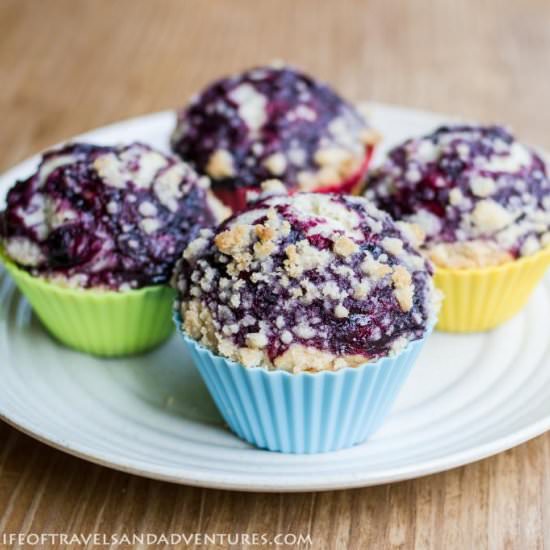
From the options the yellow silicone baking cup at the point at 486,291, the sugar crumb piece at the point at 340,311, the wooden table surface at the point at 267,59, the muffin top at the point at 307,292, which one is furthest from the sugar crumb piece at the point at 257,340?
the yellow silicone baking cup at the point at 486,291

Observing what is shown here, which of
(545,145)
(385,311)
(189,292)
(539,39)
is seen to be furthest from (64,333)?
(539,39)

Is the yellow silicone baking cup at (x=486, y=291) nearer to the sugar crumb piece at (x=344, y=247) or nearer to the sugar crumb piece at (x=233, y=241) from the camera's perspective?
the sugar crumb piece at (x=344, y=247)

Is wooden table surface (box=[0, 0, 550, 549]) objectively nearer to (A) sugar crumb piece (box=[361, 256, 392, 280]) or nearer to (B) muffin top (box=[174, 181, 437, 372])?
(B) muffin top (box=[174, 181, 437, 372])

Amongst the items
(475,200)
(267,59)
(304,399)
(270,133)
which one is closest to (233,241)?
(304,399)

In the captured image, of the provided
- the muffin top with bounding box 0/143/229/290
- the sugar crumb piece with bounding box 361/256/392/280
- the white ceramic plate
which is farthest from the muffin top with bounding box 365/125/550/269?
the muffin top with bounding box 0/143/229/290

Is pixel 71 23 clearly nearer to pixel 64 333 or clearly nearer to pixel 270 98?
pixel 270 98

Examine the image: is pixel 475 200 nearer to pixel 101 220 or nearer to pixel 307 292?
pixel 307 292

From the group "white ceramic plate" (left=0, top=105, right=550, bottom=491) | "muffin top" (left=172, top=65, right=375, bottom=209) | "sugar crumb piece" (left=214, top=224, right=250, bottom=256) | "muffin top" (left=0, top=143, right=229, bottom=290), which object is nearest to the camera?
"white ceramic plate" (left=0, top=105, right=550, bottom=491)
